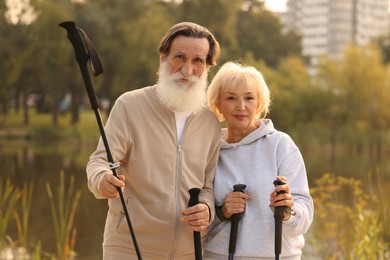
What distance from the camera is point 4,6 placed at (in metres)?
33.4

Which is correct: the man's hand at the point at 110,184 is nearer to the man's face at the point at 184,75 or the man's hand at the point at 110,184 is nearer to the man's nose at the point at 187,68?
the man's face at the point at 184,75

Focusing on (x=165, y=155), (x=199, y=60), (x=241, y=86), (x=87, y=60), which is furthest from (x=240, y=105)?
(x=87, y=60)

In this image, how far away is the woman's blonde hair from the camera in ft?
9.26

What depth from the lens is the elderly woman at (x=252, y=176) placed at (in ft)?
8.90

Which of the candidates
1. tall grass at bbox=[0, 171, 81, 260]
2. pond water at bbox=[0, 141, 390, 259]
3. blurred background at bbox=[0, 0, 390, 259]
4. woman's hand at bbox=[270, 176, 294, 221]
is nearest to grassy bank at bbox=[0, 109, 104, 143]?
blurred background at bbox=[0, 0, 390, 259]

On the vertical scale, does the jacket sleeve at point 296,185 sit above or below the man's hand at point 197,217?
above

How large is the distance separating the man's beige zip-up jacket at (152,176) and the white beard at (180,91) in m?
0.05

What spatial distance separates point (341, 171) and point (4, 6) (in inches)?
790

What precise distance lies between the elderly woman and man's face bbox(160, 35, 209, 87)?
4.7 inches

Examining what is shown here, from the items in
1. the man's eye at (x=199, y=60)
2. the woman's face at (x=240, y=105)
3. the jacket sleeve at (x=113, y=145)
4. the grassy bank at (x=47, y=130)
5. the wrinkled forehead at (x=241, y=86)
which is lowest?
the jacket sleeve at (x=113, y=145)

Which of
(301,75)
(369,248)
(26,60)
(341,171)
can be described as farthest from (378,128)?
(369,248)

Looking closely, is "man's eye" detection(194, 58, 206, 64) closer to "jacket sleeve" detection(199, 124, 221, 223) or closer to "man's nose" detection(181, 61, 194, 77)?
"man's nose" detection(181, 61, 194, 77)

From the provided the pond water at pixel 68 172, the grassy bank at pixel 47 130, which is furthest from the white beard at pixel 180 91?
the grassy bank at pixel 47 130

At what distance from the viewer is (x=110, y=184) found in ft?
8.02
